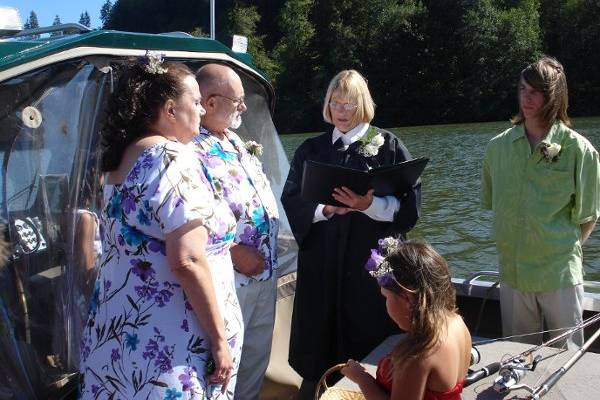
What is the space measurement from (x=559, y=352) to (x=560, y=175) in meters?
0.81

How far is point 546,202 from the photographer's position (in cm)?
316

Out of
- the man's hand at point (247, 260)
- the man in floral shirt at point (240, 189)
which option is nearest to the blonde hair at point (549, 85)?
the man in floral shirt at point (240, 189)

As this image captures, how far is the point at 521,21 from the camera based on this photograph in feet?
156

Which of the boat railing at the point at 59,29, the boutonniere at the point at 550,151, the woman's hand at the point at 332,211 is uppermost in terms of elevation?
the boat railing at the point at 59,29

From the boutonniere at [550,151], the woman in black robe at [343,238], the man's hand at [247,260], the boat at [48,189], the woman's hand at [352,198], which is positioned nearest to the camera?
the boat at [48,189]

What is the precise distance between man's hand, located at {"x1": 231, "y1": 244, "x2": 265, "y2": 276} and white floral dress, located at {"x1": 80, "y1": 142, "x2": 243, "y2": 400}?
716mm

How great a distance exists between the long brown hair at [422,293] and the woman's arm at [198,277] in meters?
0.59

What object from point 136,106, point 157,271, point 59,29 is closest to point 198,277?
point 157,271

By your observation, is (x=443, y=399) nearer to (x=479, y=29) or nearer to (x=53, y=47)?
(x=53, y=47)

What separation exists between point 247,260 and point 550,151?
1479 mm

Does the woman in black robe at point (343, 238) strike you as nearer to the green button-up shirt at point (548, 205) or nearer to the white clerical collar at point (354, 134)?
the white clerical collar at point (354, 134)

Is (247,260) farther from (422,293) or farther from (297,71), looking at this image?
(297,71)

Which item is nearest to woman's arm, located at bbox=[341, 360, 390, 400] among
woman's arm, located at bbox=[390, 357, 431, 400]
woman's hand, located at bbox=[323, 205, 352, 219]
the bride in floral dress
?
woman's arm, located at bbox=[390, 357, 431, 400]

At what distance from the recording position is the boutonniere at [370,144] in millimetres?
3154
